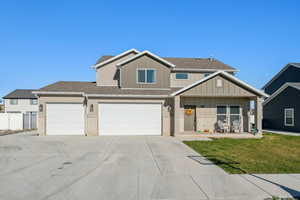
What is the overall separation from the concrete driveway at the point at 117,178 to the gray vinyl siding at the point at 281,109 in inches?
603

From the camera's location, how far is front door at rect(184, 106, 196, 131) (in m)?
15.9

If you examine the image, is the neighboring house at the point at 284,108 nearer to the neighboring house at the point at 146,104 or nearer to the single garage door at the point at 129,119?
the neighboring house at the point at 146,104

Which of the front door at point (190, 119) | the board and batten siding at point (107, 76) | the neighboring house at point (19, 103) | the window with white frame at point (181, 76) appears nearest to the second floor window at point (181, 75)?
the window with white frame at point (181, 76)

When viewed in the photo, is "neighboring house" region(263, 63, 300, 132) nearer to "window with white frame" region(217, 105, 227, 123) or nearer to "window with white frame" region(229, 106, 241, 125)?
"window with white frame" region(229, 106, 241, 125)

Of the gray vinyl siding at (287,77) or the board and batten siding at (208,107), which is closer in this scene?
the board and batten siding at (208,107)

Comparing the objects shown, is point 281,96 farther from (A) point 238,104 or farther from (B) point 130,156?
(B) point 130,156

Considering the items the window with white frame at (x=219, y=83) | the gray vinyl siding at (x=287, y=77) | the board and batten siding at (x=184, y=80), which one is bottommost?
the window with white frame at (x=219, y=83)

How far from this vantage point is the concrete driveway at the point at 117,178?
15.3 feet

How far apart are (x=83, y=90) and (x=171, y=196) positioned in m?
12.6

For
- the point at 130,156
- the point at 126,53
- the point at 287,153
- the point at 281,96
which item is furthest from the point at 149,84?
the point at 281,96

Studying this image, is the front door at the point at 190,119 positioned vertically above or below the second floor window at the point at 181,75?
below

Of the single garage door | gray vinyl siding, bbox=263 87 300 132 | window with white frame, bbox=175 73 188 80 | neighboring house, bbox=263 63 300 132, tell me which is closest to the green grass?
the single garage door

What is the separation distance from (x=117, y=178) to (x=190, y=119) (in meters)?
11.2

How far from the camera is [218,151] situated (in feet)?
31.1
